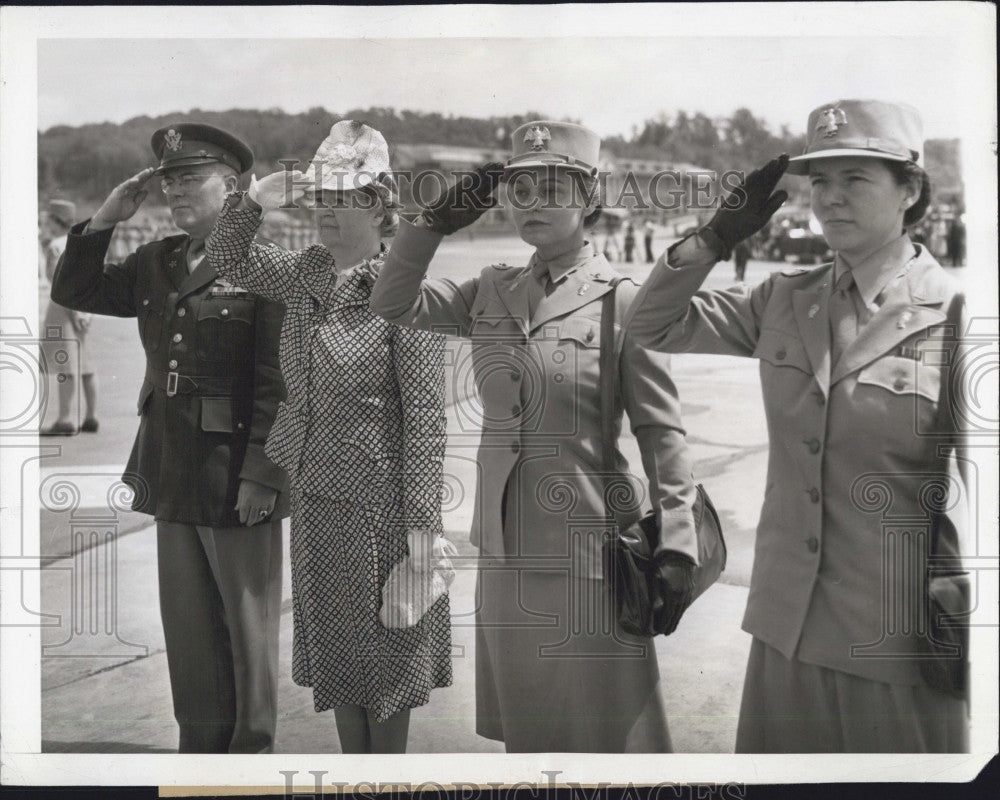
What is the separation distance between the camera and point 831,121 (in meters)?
3.94

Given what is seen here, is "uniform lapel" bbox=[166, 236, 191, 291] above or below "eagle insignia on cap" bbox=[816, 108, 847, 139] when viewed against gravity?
below

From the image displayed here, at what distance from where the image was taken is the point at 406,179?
4555 mm

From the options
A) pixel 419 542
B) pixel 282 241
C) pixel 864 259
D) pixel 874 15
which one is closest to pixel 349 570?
pixel 419 542

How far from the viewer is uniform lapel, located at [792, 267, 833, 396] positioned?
151 inches

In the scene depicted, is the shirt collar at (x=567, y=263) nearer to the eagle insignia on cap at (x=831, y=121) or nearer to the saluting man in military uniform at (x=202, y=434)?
the eagle insignia on cap at (x=831, y=121)

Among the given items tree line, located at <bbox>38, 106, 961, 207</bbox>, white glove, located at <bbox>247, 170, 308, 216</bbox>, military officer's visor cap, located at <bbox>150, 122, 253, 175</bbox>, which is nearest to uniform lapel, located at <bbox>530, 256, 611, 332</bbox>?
tree line, located at <bbox>38, 106, 961, 207</bbox>

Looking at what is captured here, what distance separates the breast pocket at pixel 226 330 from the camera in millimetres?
4441

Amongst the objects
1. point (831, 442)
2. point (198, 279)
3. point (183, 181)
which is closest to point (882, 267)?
point (831, 442)

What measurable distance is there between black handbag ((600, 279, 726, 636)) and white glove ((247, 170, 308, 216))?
116 cm

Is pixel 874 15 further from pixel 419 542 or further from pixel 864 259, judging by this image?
pixel 419 542

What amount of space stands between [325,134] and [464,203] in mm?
896

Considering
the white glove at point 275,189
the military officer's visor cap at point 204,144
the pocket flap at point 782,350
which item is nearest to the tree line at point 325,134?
the military officer's visor cap at point 204,144

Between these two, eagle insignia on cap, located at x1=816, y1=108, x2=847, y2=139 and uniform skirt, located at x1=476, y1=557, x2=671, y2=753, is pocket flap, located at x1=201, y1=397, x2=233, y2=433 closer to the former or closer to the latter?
uniform skirt, located at x1=476, y1=557, x2=671, y2=753

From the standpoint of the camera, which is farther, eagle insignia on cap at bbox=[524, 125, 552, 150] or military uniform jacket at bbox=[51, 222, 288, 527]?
military uniform jacket at bbox=[51, 222, 288, 527]
